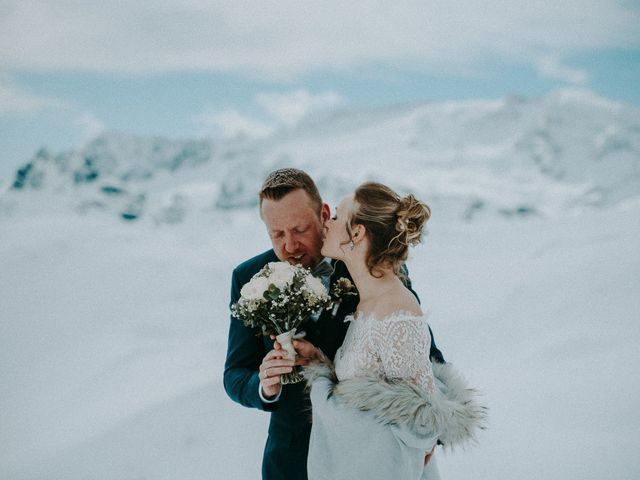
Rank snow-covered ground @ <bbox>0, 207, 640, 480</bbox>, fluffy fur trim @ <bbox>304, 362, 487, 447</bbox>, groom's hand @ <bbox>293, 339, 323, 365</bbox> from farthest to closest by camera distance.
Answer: snow-covered ground @ <bbox>0, 207, 640, 480</bbox> < groom's hand @ <bbox>293, 339, 323, 365</bbox> < fluffy fur trim @ <bbox>304, 362, 487, 447</bbox>

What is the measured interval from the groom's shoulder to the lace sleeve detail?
85 cm

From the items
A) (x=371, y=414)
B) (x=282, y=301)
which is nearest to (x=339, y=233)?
(x=282, y=301)

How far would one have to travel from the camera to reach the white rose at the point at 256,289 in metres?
2.38

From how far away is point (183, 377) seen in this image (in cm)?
728

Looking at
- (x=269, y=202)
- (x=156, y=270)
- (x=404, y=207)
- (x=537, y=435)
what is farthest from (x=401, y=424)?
(x=156, y=270)

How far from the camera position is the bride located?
7.39 ft

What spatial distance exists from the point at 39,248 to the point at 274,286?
23.4 m

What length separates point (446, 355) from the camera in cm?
793

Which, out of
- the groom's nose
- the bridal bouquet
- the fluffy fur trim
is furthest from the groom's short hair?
the fluffy fur trim

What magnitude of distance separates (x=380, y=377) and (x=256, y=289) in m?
0.68

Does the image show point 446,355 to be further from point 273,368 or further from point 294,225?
point 273,368

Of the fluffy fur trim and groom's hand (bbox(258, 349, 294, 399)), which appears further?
groom's hand (bbox(258, 349, 294, 399))

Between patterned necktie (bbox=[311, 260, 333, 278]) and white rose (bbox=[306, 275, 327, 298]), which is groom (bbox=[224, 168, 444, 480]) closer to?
patterned necktie (bbox=[311, 260, 333, 278])

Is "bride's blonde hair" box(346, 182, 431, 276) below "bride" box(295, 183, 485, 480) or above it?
above
